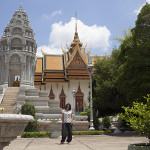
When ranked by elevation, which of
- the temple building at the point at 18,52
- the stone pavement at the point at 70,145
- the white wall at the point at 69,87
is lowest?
the stone pavement at the point at 70,145

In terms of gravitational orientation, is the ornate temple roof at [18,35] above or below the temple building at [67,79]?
above

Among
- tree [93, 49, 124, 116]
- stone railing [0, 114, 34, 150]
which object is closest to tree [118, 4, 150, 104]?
tree [93, 49, 124, 116]

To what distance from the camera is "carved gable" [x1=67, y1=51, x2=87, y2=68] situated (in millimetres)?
35469

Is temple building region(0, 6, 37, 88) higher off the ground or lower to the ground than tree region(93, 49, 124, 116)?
higher

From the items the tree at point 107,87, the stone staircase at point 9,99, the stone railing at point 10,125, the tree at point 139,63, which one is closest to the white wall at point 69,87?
the tree at point 107,87

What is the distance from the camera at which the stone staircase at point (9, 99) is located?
1898 centimetres

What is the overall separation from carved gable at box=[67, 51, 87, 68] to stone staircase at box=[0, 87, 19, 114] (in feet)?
48.4

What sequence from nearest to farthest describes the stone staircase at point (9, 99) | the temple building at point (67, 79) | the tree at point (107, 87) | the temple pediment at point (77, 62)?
1. the stone staircase at point (9, 99)
2. the tree at point (107, 87)
3. the temple building at point (67, 79)
4. the temple pediment at point (77, 62)

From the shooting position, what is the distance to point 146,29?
14.8 metres

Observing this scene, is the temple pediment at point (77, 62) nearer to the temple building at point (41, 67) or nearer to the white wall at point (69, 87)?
the temple building at point (41, 67)

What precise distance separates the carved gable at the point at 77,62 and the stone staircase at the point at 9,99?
48.4 ft

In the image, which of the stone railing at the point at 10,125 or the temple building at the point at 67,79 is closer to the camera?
the stone railing at the point at 10,125

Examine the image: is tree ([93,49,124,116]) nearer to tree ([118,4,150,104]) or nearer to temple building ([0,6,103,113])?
temple building ([0,6,103,113])

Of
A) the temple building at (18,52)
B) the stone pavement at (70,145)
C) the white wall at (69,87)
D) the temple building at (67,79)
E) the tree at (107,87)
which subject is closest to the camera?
the stone pavement at (70,145)
